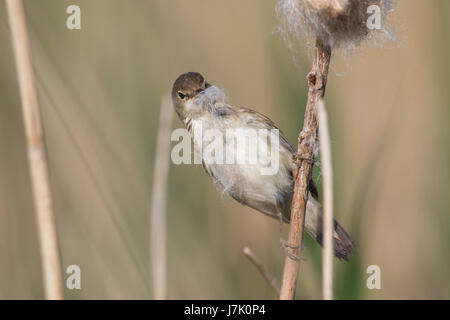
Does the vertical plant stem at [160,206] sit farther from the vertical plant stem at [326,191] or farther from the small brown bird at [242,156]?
the small brown bird at [242,156]

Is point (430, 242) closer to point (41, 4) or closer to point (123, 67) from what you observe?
point (123, 67)

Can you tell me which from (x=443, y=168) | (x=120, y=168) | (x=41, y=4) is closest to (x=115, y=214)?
(x=120, y=168)

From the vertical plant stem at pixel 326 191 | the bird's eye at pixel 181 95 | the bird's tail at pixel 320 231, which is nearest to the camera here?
the vertical plant stem at pixel 326 191

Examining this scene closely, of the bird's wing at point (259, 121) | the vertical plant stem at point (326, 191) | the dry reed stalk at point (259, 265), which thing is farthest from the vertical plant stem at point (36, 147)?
the bird's wing at point (259, 121)

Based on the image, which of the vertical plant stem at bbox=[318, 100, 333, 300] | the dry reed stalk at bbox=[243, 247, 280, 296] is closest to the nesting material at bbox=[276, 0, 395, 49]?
the vertical plant stem at bbox=[318, 100, 333, 300]

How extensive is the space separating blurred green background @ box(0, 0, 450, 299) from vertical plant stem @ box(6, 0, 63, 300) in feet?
2.82

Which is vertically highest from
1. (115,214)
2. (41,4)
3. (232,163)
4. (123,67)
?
(41,4)

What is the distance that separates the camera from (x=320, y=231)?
2.19 metres

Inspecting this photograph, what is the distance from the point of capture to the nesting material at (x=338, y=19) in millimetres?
1242

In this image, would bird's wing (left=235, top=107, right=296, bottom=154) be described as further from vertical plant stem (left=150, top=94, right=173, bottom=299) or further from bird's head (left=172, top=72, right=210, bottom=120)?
vertical plant stem (left=150, top=94, right=173, bottom=299)

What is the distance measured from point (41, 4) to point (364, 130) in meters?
1.55

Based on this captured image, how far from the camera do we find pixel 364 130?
2.45 m

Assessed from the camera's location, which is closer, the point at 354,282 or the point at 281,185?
the point at 354,282

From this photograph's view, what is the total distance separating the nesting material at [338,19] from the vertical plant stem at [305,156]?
0.04 metres
